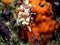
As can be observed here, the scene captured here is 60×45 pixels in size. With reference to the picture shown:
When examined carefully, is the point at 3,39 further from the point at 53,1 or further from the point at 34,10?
the point at 53,1

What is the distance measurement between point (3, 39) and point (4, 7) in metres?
0.27

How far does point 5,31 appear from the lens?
4.73 ft

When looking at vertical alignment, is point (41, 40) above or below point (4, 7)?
below

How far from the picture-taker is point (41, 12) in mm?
1375

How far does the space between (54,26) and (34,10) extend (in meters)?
0.22

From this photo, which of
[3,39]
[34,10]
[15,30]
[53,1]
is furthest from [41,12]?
[3,39]

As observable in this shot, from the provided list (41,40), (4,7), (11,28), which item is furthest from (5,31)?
(41,40)

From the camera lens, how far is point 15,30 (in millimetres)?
1449

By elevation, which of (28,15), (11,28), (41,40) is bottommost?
(41,40)

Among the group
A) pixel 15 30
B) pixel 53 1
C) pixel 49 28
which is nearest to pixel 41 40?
pixel 49 28

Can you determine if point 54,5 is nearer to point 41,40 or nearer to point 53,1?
point 53,1

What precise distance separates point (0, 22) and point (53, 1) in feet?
1.56

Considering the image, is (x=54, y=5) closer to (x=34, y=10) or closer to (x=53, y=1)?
(x=53, y=1)

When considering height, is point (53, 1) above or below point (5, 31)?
above
